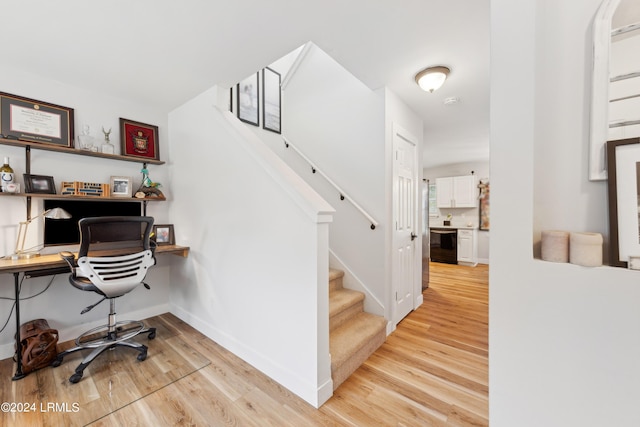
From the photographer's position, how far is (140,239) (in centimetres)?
211

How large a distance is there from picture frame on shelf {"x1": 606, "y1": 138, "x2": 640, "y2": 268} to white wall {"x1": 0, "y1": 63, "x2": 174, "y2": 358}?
3.31 m

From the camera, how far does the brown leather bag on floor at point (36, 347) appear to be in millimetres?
1811

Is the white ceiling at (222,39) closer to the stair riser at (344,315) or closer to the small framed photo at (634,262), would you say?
the small framed photo at (634,262)

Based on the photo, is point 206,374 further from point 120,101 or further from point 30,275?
point 120,101

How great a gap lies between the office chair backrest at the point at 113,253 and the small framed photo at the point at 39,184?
75cm

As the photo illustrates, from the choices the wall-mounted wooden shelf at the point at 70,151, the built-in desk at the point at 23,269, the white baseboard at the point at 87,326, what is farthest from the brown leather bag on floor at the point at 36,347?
the wall-mounted wooden shelf at the point at 70,151

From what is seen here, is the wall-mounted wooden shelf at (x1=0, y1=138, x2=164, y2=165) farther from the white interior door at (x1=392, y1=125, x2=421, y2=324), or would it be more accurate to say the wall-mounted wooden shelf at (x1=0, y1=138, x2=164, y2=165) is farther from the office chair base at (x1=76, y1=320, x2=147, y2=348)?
the white interior door at (x1=392, y1=125, x2=421, y2=324)

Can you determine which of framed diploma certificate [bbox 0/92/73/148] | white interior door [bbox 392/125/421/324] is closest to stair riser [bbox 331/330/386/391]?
white interior door [bbox 392/125/421/324]

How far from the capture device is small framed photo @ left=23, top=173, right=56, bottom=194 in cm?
207

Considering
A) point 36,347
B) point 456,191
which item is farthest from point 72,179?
point 456,191

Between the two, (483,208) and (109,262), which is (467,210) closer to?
(483,208)

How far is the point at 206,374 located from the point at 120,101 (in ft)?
9.19

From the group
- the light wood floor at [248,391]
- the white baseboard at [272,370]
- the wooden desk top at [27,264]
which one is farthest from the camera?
the wooden desk top at [27,264]

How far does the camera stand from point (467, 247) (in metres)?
5.75
